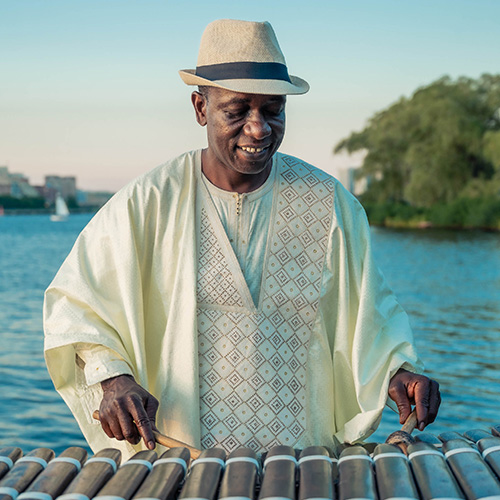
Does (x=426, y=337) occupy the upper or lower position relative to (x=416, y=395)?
lower

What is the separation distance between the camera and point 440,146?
131 ft

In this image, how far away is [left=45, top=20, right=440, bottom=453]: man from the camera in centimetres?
240

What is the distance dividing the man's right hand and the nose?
0.72m

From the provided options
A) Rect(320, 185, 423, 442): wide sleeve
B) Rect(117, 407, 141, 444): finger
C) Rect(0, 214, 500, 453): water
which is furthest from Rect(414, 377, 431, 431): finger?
Rect(0, 214, 500, 453): water

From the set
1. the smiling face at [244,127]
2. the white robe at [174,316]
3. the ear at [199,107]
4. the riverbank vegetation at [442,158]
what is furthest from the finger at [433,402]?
the riverbank vegetation at [442,158]

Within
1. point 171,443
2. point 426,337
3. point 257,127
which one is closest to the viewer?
point 171,443

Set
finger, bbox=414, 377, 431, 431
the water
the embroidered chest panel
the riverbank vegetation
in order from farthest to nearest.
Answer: the riverbank vegetation → the water → the embroidered chest panel → finger, bbox=414, 377, 431, 431

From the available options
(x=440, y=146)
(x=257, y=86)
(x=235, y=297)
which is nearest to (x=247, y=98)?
(x=257, y=86)

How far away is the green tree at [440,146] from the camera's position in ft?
129

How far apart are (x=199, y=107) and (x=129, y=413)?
92 cm

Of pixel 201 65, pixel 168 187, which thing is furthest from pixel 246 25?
pixel 168 187

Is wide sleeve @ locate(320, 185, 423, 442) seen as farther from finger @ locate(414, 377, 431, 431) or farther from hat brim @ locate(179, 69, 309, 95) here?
hat brim @ locate(179, 69, 309, 95)

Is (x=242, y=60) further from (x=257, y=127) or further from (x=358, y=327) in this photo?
(x=358, y=327)

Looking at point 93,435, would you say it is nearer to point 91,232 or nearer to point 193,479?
point 91,232
